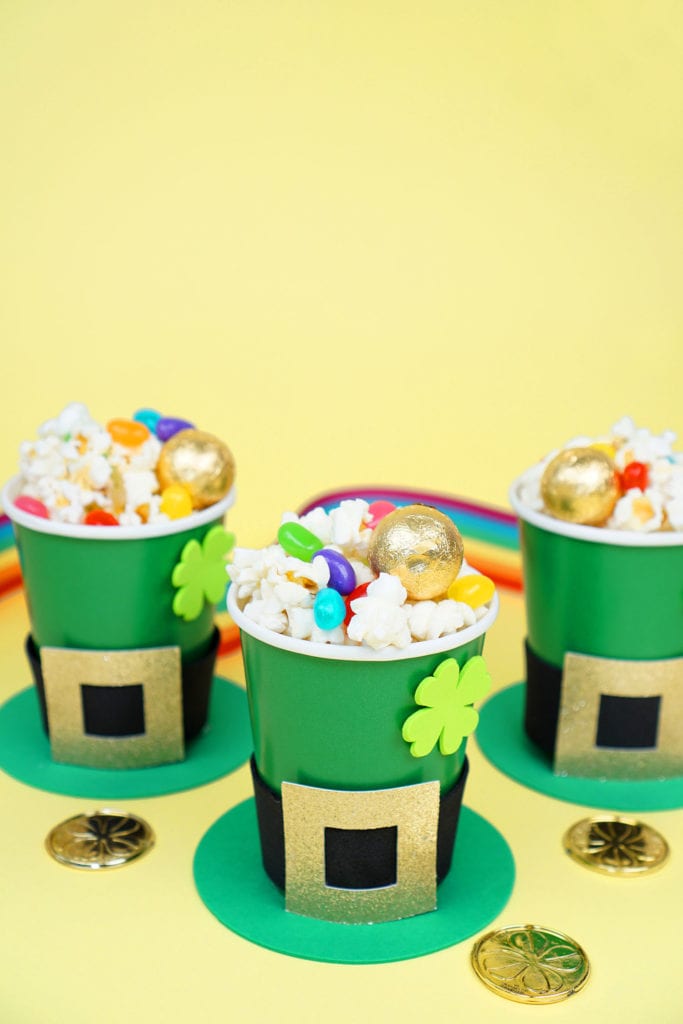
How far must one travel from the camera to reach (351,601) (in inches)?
63.9

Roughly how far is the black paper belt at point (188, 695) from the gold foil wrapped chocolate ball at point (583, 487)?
0.64 meters

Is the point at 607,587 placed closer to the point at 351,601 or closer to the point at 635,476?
the point at 635,476

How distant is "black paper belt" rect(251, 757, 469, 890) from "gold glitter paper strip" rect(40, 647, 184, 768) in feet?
1.05

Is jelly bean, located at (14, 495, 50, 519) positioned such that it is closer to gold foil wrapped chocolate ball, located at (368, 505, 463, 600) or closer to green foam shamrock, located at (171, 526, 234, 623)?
green foam shamrock, located at (171, 526, 234, 623)

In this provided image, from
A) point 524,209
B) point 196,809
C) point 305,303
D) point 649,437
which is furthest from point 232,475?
point 524,209

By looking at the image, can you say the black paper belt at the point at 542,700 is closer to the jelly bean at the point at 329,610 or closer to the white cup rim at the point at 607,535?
the white cup rim at the point at 607,535

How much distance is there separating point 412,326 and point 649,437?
106cm

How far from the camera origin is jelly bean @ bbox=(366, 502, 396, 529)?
1815 mm

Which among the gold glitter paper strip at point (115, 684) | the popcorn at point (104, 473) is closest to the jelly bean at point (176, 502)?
the popcorn at point (104, 473)

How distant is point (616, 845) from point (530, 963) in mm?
329

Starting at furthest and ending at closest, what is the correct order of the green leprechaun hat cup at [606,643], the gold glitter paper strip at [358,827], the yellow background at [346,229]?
the yellow background at [346,229] → the green leprechaun hat cup at [606,643] → the gold glitter paper strip at [358,827]

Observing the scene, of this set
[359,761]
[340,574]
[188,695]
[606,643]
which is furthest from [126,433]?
[606,643]

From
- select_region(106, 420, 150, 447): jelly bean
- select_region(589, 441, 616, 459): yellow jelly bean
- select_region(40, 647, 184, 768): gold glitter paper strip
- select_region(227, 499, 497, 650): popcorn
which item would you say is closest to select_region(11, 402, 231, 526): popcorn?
select_region(106, 420, 150, 447): jelly bean

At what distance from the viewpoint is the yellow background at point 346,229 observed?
2.99 m
